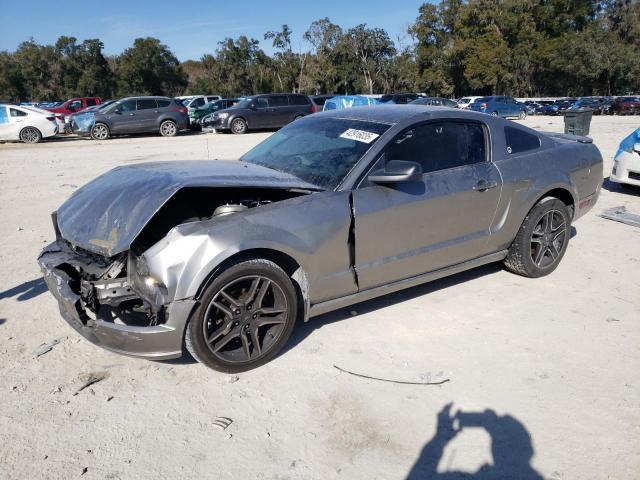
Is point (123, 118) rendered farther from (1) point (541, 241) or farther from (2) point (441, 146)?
(1) point (541, 241)

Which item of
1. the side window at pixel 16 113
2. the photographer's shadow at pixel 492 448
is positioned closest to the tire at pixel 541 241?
the photographer's shadow at pixel 492 448

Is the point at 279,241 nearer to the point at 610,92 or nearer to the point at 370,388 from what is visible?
the point at 370,388

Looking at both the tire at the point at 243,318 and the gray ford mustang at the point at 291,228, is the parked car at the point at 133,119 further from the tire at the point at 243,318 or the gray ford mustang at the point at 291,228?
the tire at the point at 243,318

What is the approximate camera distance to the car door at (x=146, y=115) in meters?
20.9

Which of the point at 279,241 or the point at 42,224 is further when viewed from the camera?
the point at 42,224

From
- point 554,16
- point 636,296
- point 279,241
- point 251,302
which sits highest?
point 554,16

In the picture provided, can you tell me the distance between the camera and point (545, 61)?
51.6 m

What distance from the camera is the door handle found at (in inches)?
164

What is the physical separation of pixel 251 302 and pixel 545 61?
5641 centimetres

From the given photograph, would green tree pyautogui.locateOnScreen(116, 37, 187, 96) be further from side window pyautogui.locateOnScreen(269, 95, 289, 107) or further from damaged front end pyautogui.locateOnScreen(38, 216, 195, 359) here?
damaged front end pyautogui.locateOnScreen(38, 216, 195, 359)

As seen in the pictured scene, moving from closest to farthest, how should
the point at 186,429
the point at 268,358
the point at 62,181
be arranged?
the point at 186,429
the point at 268,358
the point at 62,181

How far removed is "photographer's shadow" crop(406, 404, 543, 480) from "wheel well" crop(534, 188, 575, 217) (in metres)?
2.51

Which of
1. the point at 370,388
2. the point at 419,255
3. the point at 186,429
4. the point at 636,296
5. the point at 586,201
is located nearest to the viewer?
the point at 186,429

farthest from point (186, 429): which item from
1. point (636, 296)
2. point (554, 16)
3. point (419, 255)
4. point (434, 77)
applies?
point (554, 16)
